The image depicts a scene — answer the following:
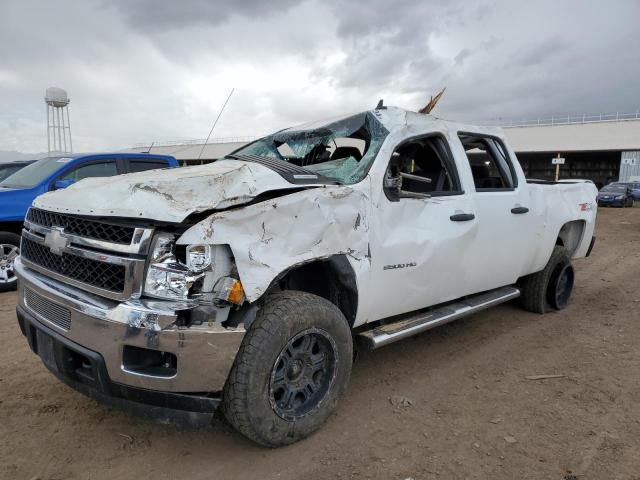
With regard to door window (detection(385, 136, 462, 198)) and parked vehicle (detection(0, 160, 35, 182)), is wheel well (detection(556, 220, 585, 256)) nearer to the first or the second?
door window (detection(385, 136, 462, 198))

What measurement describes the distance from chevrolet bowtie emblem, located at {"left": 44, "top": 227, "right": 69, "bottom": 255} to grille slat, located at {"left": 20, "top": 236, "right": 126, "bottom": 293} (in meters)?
0.04

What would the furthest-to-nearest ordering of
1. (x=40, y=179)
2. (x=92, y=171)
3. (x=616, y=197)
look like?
1. (x=616, y=197)
2. (x=92, y=171)
3. (x=40, y=179)

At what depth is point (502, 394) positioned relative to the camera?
3.51 metres

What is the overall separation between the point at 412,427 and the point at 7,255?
5731mm

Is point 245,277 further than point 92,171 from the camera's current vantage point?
No

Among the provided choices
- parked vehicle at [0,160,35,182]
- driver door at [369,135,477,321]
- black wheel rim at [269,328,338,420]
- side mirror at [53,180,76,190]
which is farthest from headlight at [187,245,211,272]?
parked vehicle at [0,160,35,182]

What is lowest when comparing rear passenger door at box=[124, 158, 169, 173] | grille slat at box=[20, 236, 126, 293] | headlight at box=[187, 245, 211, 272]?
grille slat at box=[20, 236, 126, 293]

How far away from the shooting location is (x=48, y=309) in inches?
105

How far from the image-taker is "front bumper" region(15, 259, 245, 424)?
2248 millimetres

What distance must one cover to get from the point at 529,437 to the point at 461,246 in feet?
4.73

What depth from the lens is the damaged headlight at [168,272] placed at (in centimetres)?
231

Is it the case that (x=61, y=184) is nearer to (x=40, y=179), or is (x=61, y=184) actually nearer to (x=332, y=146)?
(x=40, y=179)

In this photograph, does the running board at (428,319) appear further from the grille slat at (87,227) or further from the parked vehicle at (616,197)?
the parked vehicle at (616,197)

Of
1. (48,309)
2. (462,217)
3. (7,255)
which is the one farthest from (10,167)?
(462,217)
